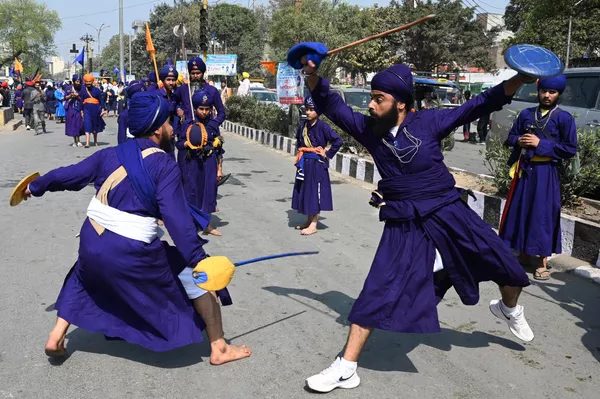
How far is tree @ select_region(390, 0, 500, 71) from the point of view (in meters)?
40.8

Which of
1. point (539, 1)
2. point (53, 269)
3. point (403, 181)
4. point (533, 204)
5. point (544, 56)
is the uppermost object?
point (539, 1)

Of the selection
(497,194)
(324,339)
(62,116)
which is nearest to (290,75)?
(497,194)

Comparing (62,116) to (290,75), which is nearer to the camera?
(290,75)

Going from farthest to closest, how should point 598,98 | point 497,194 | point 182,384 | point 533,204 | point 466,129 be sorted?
point 466,129 → point 598,98 → point 497,194 → point 533,204 → point 182,384

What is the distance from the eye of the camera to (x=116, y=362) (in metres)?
3.84

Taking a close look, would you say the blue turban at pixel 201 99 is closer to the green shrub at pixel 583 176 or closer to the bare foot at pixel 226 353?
the green shrub at pixel 583 176

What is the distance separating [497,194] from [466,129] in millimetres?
13584

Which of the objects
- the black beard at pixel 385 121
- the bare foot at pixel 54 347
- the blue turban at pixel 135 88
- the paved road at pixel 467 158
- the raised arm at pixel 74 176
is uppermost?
the blue turban at pixel 135 88

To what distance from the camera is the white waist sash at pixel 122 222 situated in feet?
11.3

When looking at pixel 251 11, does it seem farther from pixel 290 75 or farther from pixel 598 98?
pixel 598 98

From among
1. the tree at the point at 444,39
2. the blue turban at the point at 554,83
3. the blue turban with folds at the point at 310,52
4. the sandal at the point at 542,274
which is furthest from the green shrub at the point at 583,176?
the tree at the point at 444,39

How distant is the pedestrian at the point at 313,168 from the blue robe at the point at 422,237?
12.3 ft

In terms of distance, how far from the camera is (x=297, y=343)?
420 cm

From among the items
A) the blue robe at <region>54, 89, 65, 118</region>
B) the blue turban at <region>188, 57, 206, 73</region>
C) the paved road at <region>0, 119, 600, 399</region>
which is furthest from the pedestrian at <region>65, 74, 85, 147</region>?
the blue robe at <region>54, 89, 65, 118</region>
